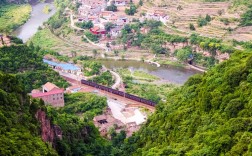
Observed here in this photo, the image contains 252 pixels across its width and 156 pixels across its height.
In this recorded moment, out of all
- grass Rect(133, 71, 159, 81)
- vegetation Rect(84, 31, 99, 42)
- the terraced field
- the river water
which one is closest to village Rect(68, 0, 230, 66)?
vegetation Rect(84, 31, 99, 42)

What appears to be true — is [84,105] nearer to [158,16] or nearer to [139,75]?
[139,75]

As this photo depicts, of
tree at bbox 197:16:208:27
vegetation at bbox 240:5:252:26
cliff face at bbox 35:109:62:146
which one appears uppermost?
cliff face at bbox 35:109:62:146

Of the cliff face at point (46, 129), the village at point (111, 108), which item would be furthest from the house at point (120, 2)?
the cliff face at point (46, 129)

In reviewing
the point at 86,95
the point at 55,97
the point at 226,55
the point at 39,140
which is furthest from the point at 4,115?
the point at 226,55

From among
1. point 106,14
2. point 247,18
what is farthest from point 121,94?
point 106,14

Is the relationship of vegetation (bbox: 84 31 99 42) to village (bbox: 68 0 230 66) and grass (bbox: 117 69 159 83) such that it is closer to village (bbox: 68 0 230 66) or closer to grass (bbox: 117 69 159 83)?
village (bbox: 68 0 230 66)

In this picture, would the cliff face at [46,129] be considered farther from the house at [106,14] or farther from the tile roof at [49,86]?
the house at [106,14]
